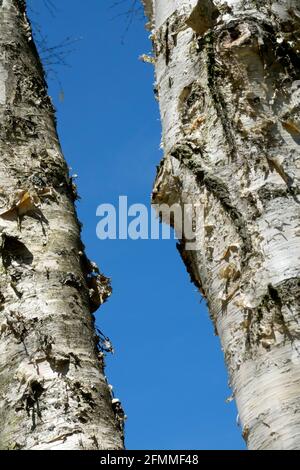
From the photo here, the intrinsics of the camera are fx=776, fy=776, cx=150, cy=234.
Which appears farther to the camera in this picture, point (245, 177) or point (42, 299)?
point (42, 299)

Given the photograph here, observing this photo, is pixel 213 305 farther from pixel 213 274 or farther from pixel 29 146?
pixel 29 146

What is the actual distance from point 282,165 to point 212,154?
0.21m

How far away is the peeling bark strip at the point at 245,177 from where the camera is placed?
157cm

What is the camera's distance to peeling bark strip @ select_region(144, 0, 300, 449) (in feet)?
5.14

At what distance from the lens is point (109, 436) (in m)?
2.07

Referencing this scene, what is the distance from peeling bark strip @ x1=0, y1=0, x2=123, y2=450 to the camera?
6.72 feet

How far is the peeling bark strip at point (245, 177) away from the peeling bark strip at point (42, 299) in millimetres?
474

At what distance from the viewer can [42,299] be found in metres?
2.31

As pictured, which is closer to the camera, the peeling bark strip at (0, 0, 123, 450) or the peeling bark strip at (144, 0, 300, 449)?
the peeling bark strip at (144, 0, 300, 449)

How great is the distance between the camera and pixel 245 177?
1.81 m

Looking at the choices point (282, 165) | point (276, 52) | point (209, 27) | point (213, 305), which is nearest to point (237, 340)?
point (213, 305)

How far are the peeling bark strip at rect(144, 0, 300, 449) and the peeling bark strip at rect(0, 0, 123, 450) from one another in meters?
0.47

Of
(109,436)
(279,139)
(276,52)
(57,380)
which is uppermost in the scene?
(276,52)

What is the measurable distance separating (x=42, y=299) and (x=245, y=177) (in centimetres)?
81
